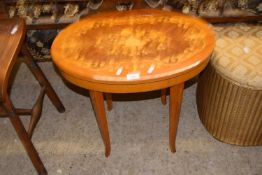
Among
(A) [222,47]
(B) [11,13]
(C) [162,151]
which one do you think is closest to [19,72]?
(B) [11,13]

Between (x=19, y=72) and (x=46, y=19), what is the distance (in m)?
0.61

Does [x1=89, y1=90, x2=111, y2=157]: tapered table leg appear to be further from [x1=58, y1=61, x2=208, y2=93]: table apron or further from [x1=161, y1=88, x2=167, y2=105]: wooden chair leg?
[x1=161, y1=88, x2=167, y2=105]: wooden chair leg

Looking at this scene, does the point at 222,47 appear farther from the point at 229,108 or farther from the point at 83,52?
the point at 83,52

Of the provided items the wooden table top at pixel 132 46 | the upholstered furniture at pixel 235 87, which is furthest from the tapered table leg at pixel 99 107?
the upholstered furniture at pixel 235 87

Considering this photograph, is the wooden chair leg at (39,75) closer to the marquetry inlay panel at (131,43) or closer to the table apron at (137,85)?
the marquetry inlay panel at (131,43)

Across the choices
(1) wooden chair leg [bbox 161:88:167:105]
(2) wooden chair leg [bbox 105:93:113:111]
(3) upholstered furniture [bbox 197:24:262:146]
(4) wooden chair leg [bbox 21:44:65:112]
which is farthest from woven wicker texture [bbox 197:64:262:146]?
(4) wooden chair leg [bbox 21:44:65:112]

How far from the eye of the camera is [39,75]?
150 centimetres

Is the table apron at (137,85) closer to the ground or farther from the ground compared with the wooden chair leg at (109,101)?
farther from the ground

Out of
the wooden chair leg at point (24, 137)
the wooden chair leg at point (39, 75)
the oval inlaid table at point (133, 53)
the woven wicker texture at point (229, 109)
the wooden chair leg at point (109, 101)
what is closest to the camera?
the oval inlaid table at point (133, 53)

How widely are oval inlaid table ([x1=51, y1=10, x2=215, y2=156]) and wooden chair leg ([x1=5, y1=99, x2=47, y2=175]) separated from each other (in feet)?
0.93

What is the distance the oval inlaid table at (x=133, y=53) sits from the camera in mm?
1063

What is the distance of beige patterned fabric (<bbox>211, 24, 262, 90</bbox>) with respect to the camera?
1.24m

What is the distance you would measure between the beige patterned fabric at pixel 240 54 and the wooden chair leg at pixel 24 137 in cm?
97

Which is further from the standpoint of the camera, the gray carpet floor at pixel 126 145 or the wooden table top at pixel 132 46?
the gray carpet floor at pixel 126 145
